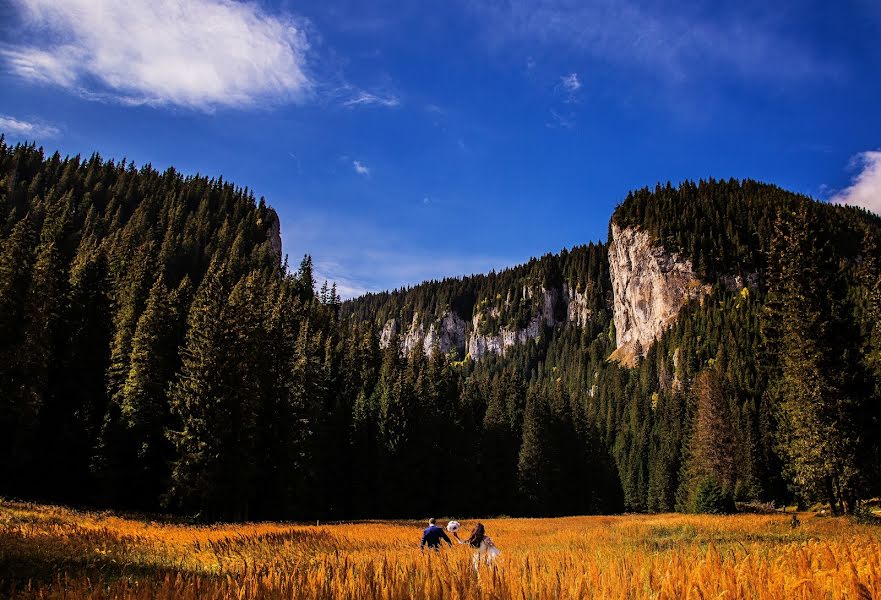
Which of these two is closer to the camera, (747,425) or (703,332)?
(747,425)

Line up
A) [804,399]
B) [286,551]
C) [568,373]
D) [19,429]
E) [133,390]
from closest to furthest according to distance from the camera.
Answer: [286,551]
[804,399]
[19,429]
[133,390]
[568,373]

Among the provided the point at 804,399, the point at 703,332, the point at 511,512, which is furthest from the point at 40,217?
the point at 703,332

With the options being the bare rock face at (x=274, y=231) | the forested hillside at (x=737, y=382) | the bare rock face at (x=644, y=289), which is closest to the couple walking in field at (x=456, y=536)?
the forested hillside at (x=737, y=382)

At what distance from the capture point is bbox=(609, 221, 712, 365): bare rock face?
160125 mm

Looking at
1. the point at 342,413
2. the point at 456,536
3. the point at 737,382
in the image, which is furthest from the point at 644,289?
the point at 456,536

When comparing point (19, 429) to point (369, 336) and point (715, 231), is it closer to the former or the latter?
point (369, 336)

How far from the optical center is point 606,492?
247 ft

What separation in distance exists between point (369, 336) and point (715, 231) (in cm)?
13773

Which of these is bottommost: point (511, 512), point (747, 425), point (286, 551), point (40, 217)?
point (511, 512)

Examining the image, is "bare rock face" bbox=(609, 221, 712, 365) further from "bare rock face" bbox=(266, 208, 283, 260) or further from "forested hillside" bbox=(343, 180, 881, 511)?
"bare rock face" bbox=(266, 208, 283, 260)

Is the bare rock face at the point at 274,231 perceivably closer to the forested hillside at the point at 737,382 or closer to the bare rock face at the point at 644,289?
the forested hillside at the point at 737,382

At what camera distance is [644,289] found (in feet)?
564

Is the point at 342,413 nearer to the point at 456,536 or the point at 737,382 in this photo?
the point at 456,536

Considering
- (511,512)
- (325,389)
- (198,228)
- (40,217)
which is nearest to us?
(325,389)
